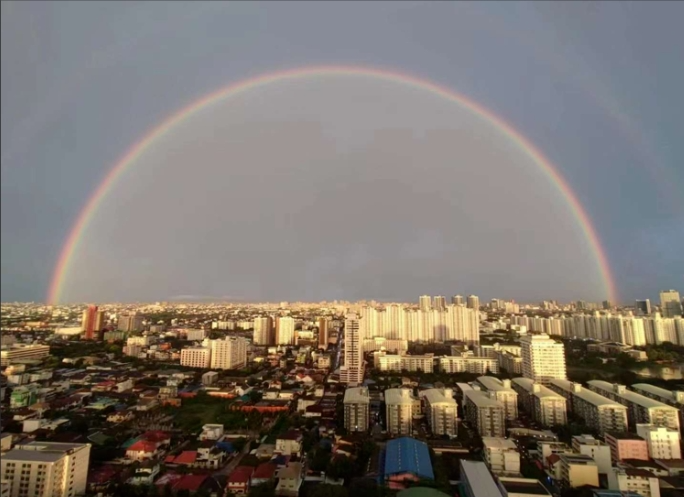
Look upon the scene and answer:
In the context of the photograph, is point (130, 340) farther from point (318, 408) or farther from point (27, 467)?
point (27, 467)

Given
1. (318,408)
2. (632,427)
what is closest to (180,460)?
(318,408)

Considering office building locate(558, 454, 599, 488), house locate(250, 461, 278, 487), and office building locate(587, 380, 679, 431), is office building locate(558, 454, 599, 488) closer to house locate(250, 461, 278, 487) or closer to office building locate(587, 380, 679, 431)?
office building locate(587, 380, 679, 431)

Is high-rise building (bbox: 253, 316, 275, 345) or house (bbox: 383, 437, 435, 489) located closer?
house (bbox: 383, 437, 435, 489)

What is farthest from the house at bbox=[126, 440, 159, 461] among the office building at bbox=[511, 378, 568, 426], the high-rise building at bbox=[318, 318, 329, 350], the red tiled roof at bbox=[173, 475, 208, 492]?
the high-rise building at bbox=[318, 318, 329, 350]

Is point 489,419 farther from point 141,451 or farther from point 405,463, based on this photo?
point 141,451

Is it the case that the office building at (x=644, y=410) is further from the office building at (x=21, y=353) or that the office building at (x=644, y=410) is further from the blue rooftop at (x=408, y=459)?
the office building at (x=21, y=353)

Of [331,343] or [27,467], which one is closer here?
[27,467]
